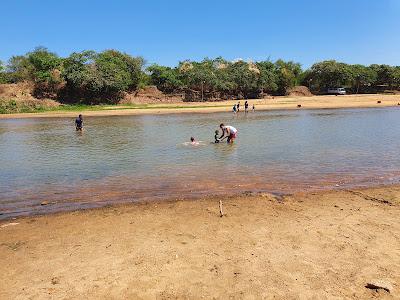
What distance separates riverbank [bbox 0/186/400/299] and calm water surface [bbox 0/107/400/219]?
180 cm

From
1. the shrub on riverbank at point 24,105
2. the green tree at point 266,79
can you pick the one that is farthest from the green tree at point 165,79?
the shrub on riverbank at point 24,105

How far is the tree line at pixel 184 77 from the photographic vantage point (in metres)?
59.0

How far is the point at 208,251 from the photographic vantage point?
23.1 ft

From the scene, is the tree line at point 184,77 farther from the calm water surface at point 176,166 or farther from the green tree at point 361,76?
the calm water surface at point 176,166

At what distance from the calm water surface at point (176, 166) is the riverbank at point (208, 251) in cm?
180

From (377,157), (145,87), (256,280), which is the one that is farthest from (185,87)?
(256,280)

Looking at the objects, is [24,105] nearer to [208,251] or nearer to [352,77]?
[208,251]

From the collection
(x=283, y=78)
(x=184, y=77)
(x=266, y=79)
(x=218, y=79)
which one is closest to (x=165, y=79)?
(x=184, y=77)

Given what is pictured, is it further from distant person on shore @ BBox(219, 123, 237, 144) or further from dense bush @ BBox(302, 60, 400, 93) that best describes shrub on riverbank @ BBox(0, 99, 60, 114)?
dense bush @ BBox(302, 60, 400, 93)

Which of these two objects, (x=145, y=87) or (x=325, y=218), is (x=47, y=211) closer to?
(x=325, y=218)

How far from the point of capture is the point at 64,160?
17.8m

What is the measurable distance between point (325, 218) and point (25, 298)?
6294mm

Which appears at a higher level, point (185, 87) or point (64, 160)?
point (185, 87)

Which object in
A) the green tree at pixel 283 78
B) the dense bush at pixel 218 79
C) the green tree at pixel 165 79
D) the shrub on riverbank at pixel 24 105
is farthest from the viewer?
the green tree at pixel 283 78
